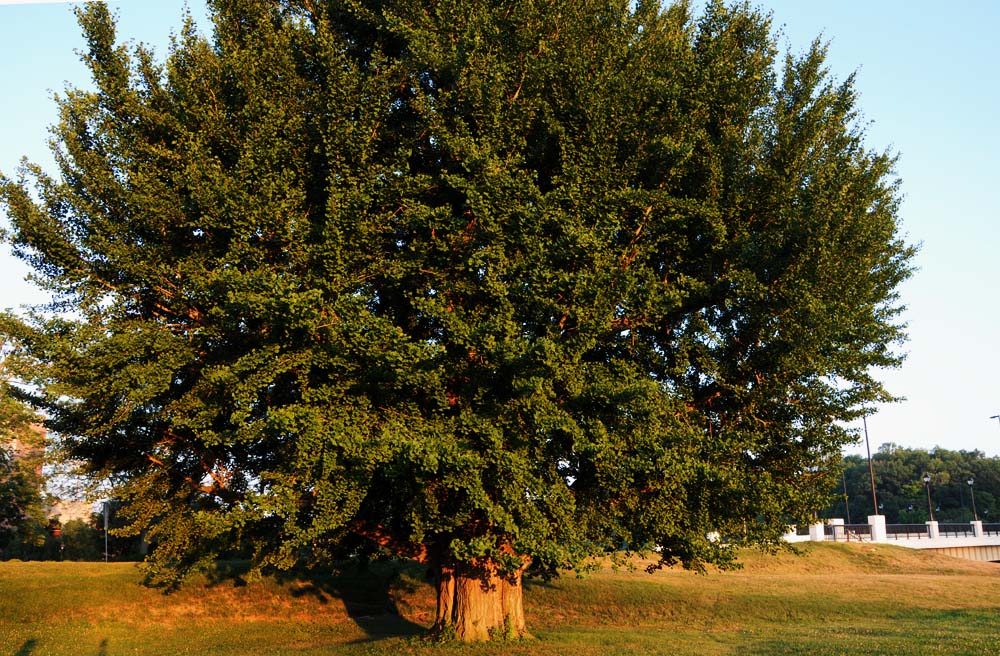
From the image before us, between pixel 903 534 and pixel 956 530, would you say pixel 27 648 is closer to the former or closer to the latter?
pixel 903 534

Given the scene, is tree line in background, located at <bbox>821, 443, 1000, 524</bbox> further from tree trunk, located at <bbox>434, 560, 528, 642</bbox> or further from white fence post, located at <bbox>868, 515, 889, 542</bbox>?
tree trunk, located at <bbox>434, 560, 528, 642</bbox>

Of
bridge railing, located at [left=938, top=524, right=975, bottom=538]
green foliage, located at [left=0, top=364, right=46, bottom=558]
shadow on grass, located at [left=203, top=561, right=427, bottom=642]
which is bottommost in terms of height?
bridge railing, located at [left=938, top=524, right=975, bottom=538]

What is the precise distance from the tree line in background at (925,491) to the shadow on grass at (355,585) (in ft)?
348

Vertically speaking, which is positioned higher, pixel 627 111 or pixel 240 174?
pixel 627 111

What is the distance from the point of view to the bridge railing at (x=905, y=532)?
77.2 metres

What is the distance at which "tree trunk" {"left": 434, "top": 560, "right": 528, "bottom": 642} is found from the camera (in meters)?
22.7

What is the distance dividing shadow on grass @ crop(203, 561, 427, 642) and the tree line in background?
106 metres

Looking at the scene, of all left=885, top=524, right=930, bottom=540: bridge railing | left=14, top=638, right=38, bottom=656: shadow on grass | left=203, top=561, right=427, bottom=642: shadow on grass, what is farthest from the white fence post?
left=14, top=638, right=38, bottom=656: shadow on grass

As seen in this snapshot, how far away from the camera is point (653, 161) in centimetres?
2002

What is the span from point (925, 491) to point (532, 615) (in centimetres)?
12087

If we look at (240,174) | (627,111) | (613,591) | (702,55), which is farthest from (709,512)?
(613,591)

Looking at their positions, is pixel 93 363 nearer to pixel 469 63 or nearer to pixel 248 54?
pixel 248 54

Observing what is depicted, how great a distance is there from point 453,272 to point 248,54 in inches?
296

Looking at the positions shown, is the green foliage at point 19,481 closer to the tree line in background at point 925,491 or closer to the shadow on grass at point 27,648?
the shadow on grass at point 27,648
